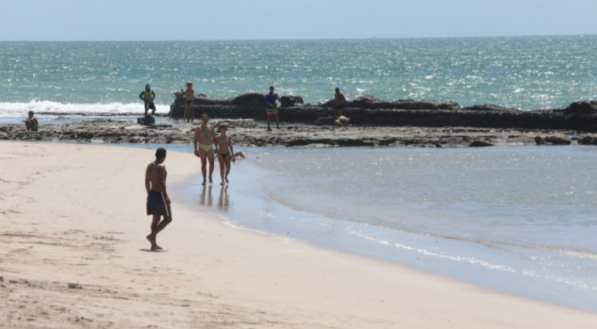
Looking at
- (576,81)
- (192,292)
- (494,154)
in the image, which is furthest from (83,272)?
(576,81)

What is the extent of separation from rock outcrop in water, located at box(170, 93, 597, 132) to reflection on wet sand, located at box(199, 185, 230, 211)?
474 inches

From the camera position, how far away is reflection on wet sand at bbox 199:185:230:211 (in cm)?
1317

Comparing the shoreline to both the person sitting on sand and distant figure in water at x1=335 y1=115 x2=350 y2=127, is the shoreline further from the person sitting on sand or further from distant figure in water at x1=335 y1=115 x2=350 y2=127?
the person sitting on sand

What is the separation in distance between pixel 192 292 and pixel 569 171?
40.4 feet

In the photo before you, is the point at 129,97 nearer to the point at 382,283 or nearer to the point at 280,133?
the point at 280,133

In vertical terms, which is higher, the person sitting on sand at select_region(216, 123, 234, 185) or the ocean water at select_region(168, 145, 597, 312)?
the person sitting on sand at select_region(216, 123, 234, 185)

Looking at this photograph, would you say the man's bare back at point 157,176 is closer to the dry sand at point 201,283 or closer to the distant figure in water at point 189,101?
the dry sand at point 201,283

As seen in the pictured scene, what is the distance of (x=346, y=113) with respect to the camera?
26.7 m

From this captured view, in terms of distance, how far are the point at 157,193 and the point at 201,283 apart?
→ 1968 millimetres

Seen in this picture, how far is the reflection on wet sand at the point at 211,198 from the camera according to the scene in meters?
13.2

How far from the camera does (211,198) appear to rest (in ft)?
45.5

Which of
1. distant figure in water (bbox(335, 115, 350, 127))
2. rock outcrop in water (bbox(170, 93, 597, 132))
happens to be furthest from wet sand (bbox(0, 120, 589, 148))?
rock outcrop in water (bbox(170, 93, 597, 132))

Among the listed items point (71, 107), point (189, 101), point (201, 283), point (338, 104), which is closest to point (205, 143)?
point (201, 283)

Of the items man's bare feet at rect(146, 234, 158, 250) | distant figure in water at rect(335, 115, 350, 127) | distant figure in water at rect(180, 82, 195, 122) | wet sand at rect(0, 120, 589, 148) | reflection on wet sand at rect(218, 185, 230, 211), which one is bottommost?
reflection on wet sand at rect(218, 185, 230, 211)
